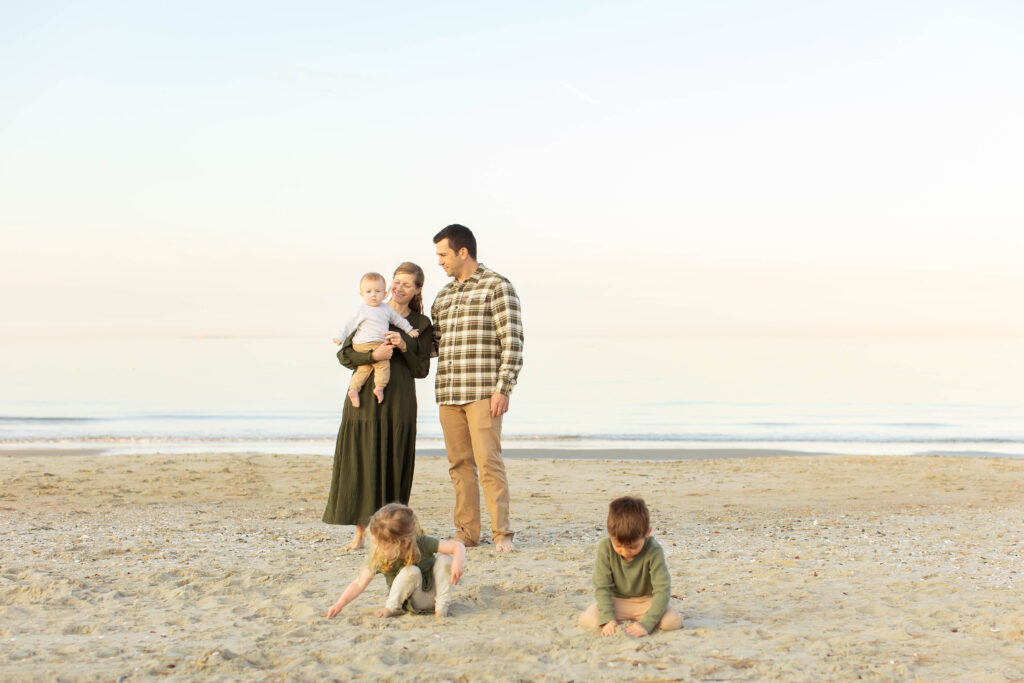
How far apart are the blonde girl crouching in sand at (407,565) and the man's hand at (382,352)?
1615mm

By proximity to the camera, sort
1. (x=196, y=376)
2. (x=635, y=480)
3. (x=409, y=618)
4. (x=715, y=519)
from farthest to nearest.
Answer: (x=196, y=376), (x=635, y=480), (x=715, y=519), (x=409, y=618)

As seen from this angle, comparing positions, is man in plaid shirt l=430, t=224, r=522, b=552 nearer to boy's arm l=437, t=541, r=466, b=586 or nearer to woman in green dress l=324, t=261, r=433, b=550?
woman in green dress l=324, t=261, r=433, b=550

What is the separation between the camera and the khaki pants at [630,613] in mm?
4129

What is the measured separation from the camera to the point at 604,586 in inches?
162

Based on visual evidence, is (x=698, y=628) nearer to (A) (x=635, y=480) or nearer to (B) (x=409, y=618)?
(B) (x=409, y=618)

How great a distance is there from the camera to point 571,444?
54.3ft

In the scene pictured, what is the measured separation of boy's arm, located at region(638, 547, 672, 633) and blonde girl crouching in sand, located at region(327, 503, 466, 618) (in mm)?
912

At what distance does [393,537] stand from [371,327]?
6.26ft

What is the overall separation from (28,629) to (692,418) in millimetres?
19292

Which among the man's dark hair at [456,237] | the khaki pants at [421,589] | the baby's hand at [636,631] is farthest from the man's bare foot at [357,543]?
the baby's hand at [636,631]

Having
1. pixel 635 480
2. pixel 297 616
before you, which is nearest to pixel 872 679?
pixel 297 616

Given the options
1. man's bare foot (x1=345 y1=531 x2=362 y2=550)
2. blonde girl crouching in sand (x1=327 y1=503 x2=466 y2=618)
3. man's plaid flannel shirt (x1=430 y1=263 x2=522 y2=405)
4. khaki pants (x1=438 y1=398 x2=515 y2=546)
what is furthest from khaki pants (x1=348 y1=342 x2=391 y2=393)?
blonde girl crouching in sand (x1=327 y1=503 x2=466 y2=618)

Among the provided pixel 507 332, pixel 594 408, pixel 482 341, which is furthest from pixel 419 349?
pixel 594 408

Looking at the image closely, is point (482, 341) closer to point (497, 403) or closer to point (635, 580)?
point (497, 403)
